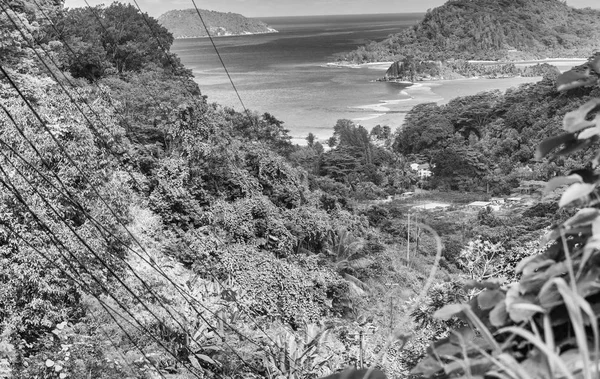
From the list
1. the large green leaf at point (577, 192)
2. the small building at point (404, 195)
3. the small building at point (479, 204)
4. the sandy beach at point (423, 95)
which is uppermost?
the large green leaf at point (577, 192)

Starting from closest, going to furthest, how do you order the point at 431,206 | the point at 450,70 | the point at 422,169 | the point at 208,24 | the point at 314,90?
1. the point at 431,206
2. the point at 422,169
3. the point at 314,90
4. the point at 450,70
5. the point at 208,24

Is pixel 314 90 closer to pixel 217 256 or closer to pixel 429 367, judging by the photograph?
pixel 217 256

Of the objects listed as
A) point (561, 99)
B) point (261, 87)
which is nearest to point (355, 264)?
point (561, 99)

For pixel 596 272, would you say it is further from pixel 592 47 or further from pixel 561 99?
pixel 592 47

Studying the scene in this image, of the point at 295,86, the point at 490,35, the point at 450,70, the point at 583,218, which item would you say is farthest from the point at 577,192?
the point at 490,35

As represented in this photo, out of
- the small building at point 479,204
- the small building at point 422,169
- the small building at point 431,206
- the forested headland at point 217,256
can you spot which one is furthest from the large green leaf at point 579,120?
the small building at point 422,169

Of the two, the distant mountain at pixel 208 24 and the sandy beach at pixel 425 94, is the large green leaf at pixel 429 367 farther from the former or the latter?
the distant mountain at pixel 208 24

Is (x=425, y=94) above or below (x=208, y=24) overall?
below

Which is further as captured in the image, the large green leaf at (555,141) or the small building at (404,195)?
the small building at (404,195)
